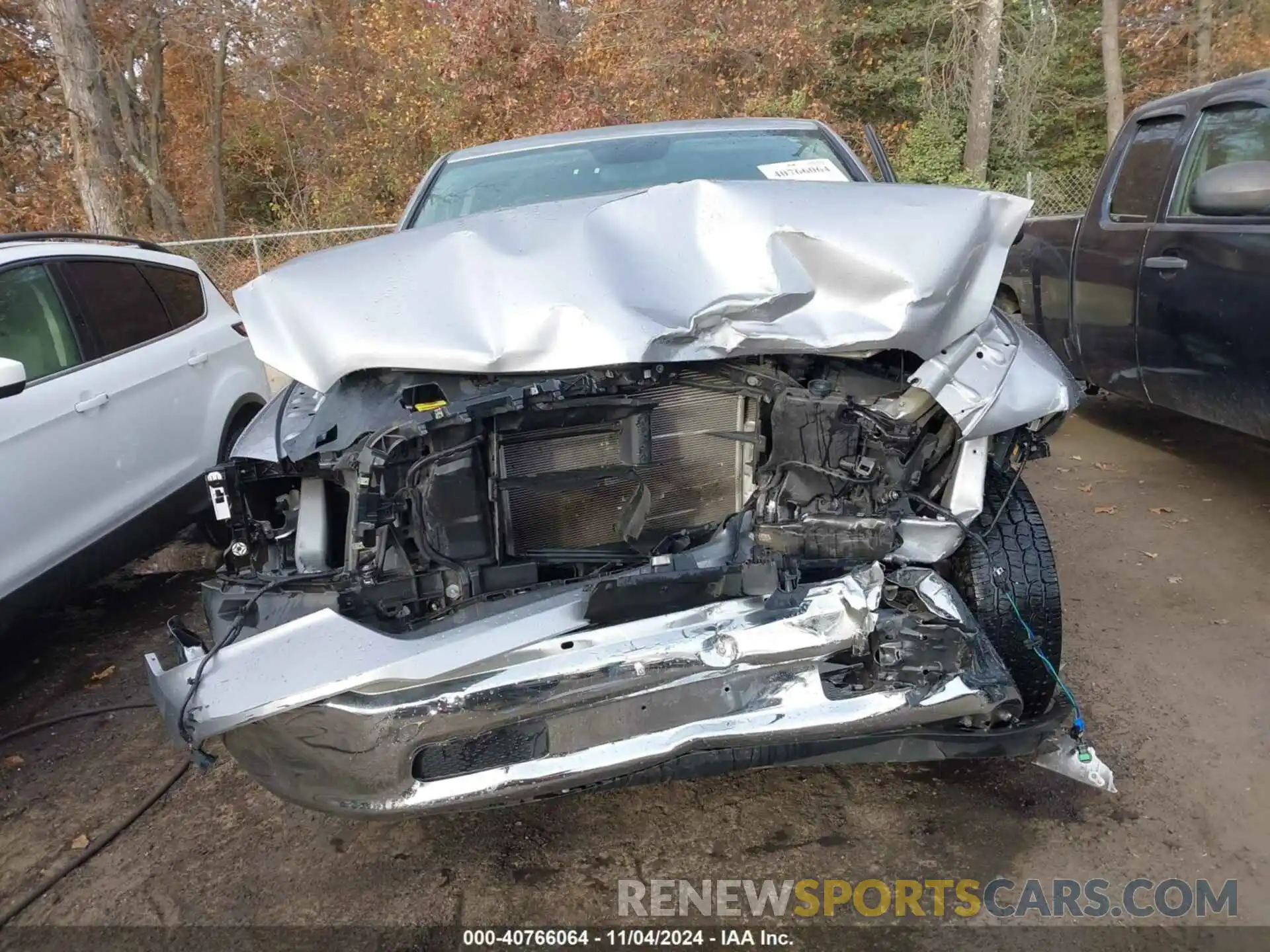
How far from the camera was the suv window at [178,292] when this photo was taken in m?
4.38

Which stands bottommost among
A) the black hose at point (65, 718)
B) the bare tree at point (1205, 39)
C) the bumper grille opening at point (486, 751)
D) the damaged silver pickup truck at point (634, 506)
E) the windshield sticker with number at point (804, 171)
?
the black hose at point (65, 718)

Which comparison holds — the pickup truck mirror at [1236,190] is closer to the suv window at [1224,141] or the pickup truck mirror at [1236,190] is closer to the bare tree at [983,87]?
the suv window at [1224,141]

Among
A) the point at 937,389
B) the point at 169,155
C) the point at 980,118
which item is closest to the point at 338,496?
the point at 937,389

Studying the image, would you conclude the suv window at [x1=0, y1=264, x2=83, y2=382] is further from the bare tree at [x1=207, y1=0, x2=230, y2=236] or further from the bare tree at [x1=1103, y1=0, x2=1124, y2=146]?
the bare tree at [x1=1103, y1=0, x2=1124, y2=146]

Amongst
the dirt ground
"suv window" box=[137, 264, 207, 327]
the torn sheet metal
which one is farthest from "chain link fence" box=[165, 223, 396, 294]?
the torn sheet metal

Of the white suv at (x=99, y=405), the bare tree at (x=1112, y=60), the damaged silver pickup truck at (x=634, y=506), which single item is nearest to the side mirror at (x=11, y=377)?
the white suv at (x=99, y=405)

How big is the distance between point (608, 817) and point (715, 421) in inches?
46.6

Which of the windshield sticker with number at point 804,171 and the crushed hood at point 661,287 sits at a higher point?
the windshield sticker with number at point 804,171

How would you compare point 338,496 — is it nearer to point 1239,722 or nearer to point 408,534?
point 408,534

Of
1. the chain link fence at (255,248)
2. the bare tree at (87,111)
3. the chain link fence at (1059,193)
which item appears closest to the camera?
the bare tree at (87,111)

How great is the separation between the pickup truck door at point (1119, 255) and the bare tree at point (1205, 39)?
505 inches

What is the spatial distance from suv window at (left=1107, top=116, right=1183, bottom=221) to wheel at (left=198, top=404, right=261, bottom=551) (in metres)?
4.59

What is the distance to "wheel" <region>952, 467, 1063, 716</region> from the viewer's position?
8.11 feet

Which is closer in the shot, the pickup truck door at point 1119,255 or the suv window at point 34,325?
the suv window at point 34,325
